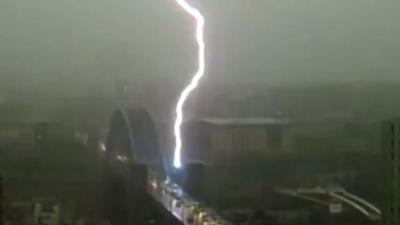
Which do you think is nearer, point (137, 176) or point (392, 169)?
point (392, 169)

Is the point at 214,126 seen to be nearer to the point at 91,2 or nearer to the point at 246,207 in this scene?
the point at 246,207

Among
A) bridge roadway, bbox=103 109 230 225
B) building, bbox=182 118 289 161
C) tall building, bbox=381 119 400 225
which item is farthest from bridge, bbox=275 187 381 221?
tall building, bbox=381 119 400 225

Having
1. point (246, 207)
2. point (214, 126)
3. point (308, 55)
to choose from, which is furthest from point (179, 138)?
point (308, 55)

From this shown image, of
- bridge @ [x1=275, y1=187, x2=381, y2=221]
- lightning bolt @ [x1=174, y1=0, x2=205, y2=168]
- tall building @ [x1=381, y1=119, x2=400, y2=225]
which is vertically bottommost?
bridge @ [x1=275, y1=187, x2=381, y2=221]

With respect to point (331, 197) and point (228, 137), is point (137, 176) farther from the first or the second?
point (331, 197)

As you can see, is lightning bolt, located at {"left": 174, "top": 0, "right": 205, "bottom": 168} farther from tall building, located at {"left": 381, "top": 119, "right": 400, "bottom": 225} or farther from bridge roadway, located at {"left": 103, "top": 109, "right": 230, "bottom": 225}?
tall building, located at {"left": 381, "top": 119, "right": 400, "bottom": 225}

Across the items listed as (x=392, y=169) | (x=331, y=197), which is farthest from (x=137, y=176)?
(x=392, y=169)

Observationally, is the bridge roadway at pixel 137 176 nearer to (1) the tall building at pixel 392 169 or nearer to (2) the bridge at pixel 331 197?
(2) the bridge at pixel 331 197
